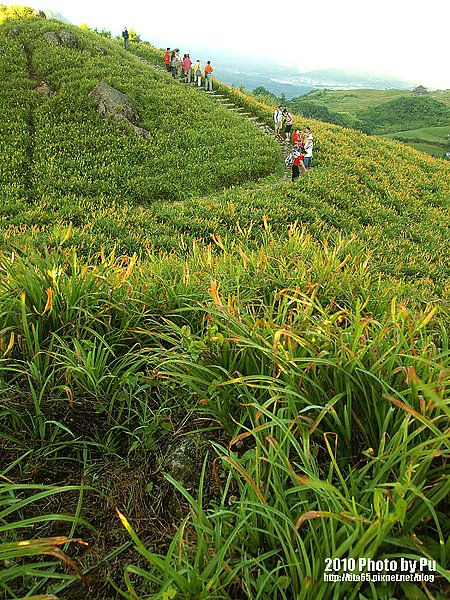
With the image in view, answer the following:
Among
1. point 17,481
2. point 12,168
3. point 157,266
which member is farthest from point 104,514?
point 12,168

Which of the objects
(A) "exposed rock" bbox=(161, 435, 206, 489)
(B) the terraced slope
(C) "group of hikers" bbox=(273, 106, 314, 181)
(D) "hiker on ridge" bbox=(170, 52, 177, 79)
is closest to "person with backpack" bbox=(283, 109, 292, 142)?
(C) "group of hikers" bbox=(273, 106, 314, 181)

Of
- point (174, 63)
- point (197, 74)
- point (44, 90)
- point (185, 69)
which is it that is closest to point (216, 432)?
point (44, 90)

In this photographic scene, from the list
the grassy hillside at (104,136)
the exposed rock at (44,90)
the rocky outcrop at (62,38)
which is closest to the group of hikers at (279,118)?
the grassy hillside at (104,136)

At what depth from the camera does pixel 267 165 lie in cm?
1705

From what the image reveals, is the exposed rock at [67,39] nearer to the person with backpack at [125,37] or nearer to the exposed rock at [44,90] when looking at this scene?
the exposed rock at [44,90]

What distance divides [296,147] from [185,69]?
13449 mm

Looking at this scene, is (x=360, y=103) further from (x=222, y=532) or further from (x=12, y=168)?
(x=222, y=532)

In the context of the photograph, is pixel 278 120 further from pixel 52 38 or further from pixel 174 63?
pixel 52 38

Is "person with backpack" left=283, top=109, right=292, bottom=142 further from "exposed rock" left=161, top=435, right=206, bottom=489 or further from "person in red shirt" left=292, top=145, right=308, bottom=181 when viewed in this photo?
"exposed rock" left=161, top=435, right=206, bottom=489

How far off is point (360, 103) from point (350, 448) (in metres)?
180

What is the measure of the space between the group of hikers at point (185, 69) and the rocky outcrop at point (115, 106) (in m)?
8.71

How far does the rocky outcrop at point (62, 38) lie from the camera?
70.4 ft

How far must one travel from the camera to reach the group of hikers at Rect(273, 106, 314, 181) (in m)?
16.3

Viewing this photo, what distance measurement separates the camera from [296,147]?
1669 cm
